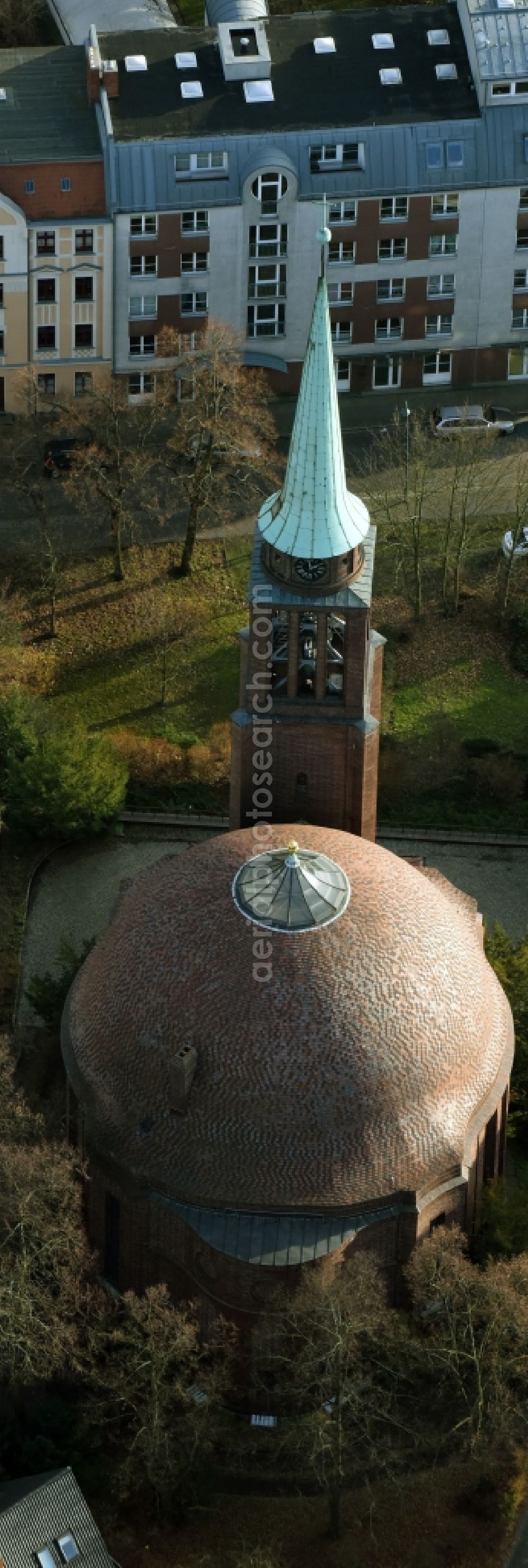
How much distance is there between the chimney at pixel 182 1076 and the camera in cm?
10625

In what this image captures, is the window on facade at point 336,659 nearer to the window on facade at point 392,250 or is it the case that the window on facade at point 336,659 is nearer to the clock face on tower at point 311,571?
the clock face on tower at point 311,571

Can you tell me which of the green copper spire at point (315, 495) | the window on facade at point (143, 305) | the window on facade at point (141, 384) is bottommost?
the green copper spire at point (315, 495)

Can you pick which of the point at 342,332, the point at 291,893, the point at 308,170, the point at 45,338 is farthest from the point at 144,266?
the point at 291,893

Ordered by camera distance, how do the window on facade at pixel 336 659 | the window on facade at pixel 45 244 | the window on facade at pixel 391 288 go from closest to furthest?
the window on facade at pixel 336 659 → the window on facade at pixel 45 244 → the window on facade at pixel 391 288

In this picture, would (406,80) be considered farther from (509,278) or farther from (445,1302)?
(445,1302)

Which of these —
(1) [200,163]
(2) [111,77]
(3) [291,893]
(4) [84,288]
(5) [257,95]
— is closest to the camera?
(3) [291,893]

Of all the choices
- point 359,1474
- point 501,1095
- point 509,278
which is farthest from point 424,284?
point 359,1474

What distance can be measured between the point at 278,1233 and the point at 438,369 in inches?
2597

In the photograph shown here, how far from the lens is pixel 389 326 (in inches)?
6294

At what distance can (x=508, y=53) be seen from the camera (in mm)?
154375

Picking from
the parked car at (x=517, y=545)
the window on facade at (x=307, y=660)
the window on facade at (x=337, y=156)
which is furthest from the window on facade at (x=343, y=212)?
the window on facade at (x=307, y=660)

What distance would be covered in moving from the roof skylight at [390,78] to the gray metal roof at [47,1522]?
75822 mm

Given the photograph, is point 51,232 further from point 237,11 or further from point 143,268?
point 237,11

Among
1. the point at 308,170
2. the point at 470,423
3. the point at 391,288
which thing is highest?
the point at 308,170
